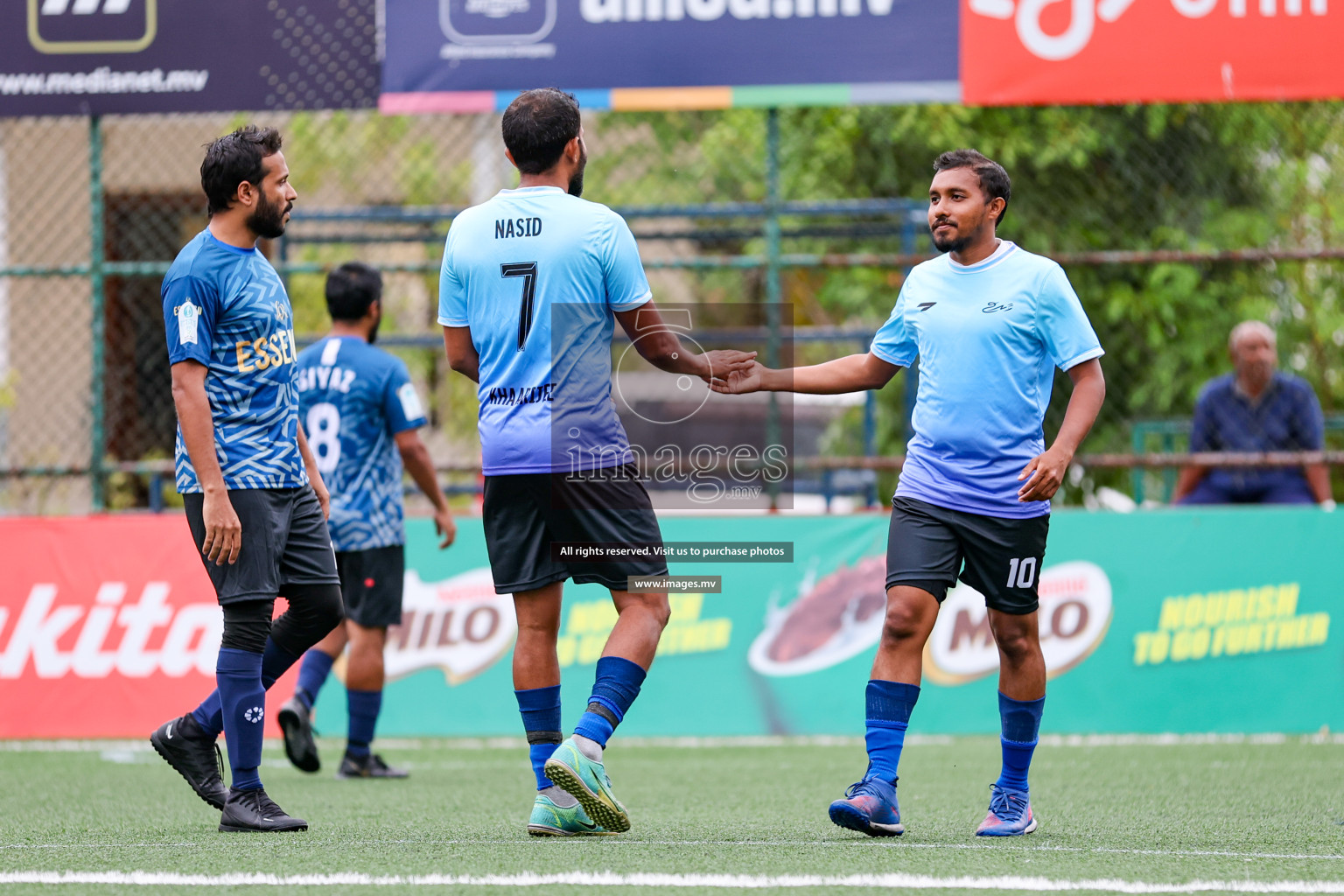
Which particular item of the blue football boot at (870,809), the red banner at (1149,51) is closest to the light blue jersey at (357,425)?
the blue football boot at (870,809)

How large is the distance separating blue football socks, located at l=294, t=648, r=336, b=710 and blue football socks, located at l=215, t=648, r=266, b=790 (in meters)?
1.82

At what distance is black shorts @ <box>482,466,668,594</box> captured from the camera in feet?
14.2

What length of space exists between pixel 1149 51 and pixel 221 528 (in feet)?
17.8

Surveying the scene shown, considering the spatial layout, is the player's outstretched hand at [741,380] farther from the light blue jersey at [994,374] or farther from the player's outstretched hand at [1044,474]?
the player's outstretched hand at [1044,474]

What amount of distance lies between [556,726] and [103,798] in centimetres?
220

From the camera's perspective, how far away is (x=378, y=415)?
6.64 m

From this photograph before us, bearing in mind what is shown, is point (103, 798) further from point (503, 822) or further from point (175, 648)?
point (175, 648)

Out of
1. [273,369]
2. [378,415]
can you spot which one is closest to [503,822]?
[273,369]

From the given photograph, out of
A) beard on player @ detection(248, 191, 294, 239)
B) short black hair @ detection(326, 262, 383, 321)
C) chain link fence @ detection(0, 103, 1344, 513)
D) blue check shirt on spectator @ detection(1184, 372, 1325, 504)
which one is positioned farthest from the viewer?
chain link fence @ detection(0, 103, 1344, 513)

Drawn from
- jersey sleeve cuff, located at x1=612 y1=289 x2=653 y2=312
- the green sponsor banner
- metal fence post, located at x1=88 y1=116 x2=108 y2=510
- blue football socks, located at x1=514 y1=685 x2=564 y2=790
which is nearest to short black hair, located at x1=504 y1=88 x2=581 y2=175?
jersey sleeve cuff, located at x1=612 y1=289 x2=653 y2=312

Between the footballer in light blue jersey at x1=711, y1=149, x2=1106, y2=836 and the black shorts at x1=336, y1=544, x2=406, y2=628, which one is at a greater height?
the footballer in light blue jersey at x1=711, y1=149, x2=1106, y2=836

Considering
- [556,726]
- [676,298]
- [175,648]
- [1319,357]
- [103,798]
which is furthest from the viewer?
[676,298]

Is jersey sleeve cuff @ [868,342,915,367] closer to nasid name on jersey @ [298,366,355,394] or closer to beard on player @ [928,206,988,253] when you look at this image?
beard on player @ [928,206,988,253]

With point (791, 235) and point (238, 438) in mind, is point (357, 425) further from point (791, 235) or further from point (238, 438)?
point (791, 235)
